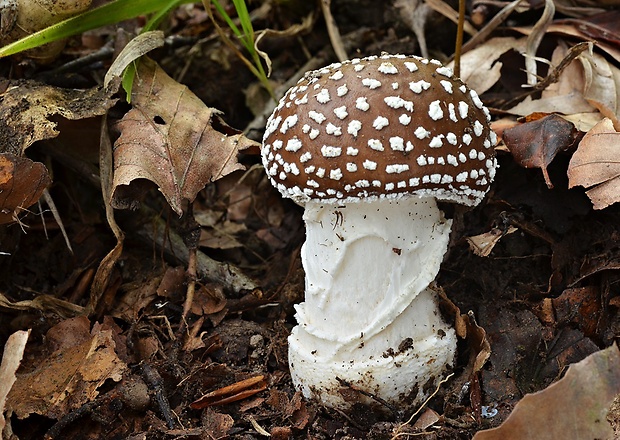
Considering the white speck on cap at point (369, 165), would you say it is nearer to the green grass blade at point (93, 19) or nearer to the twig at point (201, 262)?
the twig at point (201, 262)

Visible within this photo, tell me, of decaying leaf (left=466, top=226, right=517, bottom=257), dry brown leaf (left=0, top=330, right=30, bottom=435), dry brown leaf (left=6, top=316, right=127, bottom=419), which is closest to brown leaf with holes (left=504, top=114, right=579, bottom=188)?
decaying leaf (left=466, top=226, right=517, bottom=257)

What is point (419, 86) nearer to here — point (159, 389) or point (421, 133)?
point (421, 133)

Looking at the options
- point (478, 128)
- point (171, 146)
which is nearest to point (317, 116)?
point (478, 128)

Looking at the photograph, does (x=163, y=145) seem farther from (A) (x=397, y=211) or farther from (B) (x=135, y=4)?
(A) (x=397, y=211)

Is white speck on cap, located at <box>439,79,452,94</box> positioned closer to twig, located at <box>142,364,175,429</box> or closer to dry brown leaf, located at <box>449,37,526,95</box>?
dry brown leaf, located at <box>449,37,526,95</box>

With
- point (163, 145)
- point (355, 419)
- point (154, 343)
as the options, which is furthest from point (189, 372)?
point (163, 145)

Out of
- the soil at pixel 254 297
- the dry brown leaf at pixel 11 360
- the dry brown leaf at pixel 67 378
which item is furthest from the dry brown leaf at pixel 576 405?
the dry brown leaf at pixel 11 360
